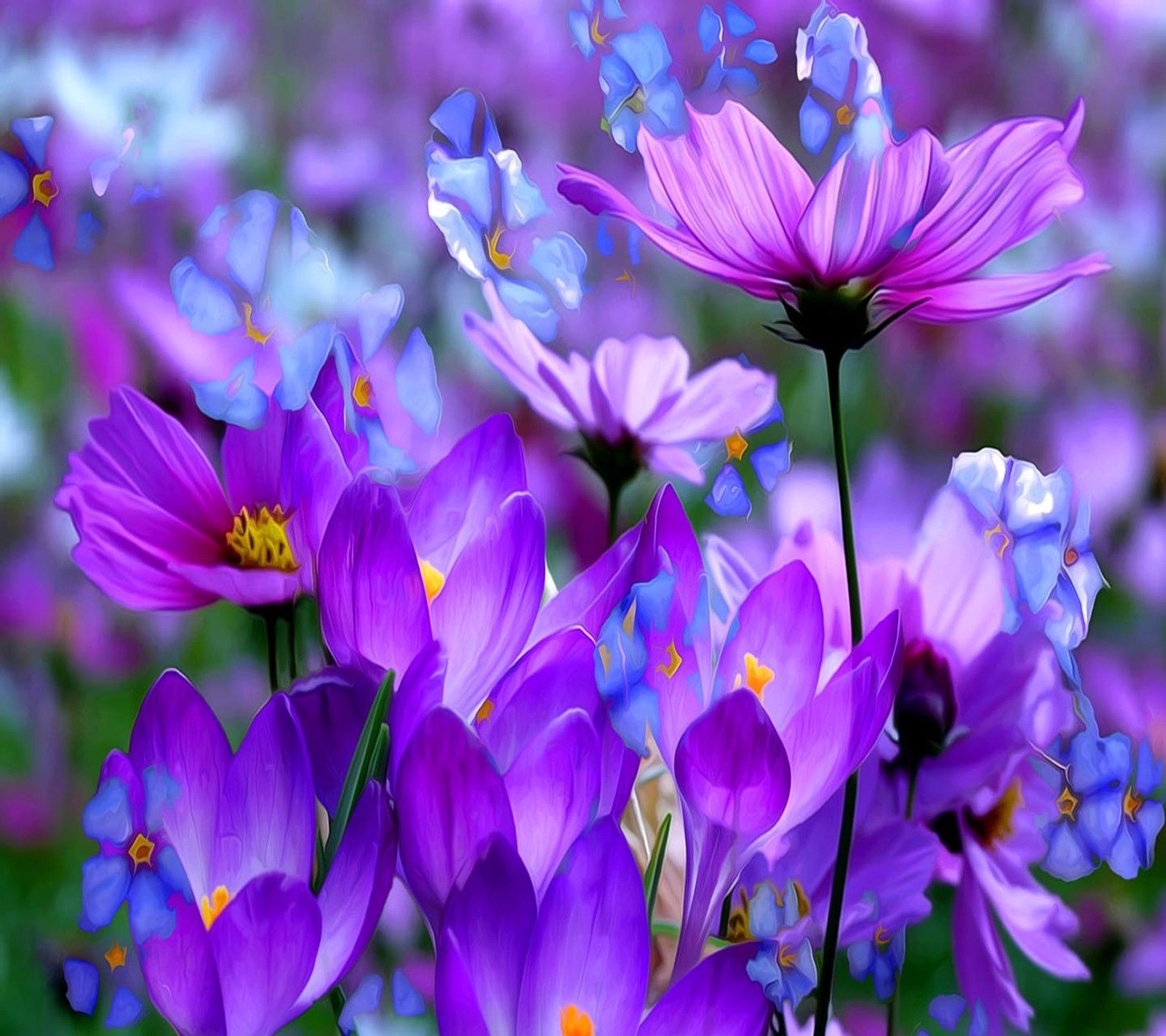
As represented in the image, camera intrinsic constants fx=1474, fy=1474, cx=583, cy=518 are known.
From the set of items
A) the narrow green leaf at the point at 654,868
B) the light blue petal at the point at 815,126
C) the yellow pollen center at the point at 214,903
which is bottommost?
the yellow pollen center at the point at 214,903

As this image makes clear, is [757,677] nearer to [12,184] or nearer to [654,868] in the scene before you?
[654,868]

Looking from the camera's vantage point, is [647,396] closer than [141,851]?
No

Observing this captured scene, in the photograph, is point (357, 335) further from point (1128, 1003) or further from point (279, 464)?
point (1128, 1003)

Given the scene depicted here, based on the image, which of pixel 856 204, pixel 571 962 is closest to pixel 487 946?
pixel 571 962

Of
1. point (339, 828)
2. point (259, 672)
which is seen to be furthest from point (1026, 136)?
point (259, 672)

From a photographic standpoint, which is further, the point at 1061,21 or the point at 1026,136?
the point at 1061,21

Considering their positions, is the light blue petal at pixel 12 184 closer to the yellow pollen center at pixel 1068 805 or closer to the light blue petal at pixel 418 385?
the light blue petal at pixel 418 385

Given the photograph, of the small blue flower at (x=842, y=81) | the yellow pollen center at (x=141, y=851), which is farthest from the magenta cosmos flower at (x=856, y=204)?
the yellow pollen center at (x=141, y=851)
